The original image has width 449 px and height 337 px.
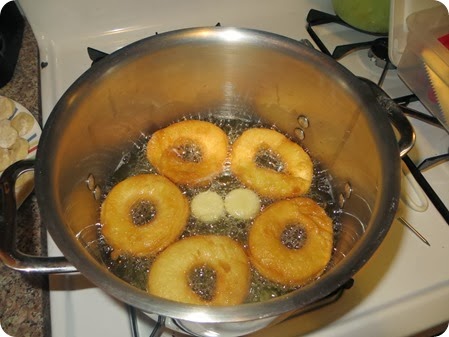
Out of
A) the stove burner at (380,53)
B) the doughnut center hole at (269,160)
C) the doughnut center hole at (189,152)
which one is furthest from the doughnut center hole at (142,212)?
the stove burner at (380,53)

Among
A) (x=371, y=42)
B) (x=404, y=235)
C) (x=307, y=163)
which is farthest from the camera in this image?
(x=371, y=42)

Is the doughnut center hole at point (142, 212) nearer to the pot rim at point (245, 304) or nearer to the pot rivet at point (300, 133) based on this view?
the pot rim at point (245, 304)

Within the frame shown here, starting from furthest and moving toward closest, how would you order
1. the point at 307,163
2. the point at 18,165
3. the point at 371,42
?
the point at 371,42, the point at 307,163, the point at 18,165

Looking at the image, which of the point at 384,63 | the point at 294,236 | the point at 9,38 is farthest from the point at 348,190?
the point at 9,38

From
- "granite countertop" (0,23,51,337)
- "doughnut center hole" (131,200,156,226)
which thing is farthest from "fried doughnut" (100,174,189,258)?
"granite countertop" (0,23,51,337)

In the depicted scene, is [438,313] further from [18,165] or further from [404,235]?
[18,165]

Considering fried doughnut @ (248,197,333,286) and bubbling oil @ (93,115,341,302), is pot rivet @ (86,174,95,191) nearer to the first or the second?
bubbling oil @ (93,115,341,302)

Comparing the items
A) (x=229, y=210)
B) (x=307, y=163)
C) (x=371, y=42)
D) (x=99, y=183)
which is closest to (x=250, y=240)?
(x=229, y=210)
